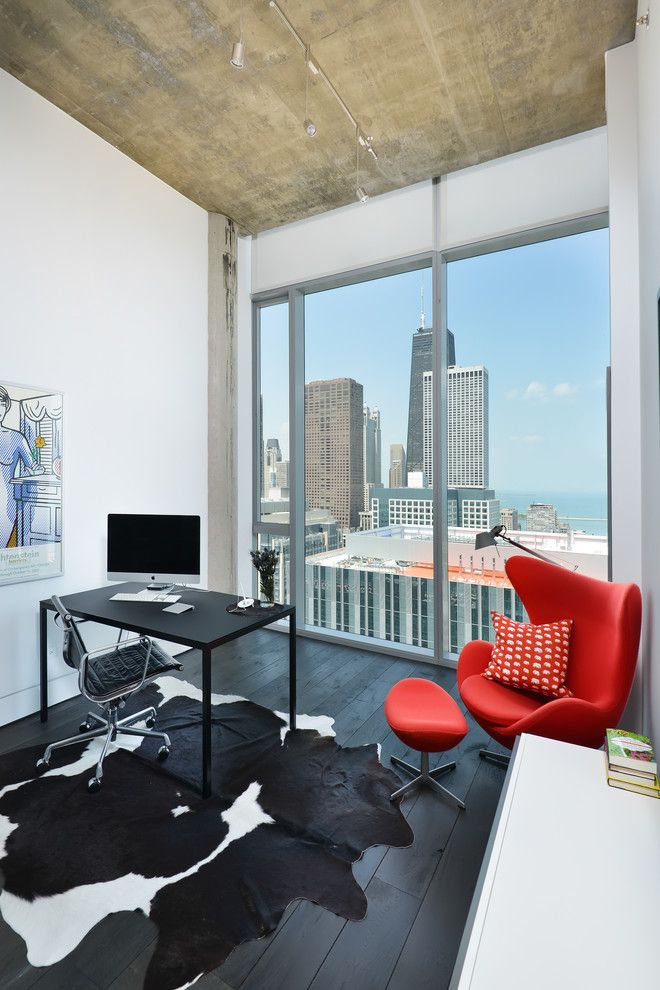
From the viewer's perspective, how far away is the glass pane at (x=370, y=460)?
4012mm

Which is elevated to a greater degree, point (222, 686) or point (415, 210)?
point (415, 210)

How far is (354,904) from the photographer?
66.7 inches

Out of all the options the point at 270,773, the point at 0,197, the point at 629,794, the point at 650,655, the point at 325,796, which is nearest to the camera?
the point at 629,794

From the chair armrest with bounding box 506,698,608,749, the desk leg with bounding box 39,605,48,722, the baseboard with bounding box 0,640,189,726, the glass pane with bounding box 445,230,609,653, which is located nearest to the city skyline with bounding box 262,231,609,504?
the glass pane with bounding box 445,230,609,653

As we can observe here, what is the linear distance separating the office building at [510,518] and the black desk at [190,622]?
1767 millimetres

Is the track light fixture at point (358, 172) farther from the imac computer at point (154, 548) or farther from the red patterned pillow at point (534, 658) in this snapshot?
the red patterned pillow at point (534, 658)

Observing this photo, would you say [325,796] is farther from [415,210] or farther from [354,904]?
[415,210]

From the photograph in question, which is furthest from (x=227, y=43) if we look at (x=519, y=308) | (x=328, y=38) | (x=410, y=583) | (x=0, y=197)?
(x=410, y=583)

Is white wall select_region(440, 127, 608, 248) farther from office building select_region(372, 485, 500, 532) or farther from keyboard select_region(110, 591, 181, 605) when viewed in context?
keyboard select_region(110, 591, 181, 605)

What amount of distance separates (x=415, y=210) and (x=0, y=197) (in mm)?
2808

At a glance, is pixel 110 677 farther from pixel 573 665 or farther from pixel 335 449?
pixel 335 449

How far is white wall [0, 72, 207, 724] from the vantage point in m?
2.95

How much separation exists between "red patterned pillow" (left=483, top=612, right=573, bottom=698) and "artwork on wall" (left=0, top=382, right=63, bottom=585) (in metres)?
2.70

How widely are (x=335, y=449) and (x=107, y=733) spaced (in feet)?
9.13
